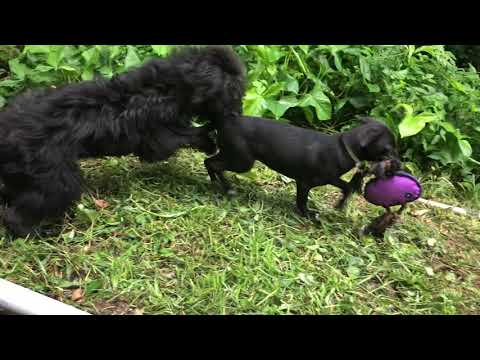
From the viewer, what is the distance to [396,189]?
12.6ft

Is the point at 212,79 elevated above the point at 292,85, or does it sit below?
above

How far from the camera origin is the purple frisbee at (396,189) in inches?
150

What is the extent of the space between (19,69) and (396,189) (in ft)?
12.5

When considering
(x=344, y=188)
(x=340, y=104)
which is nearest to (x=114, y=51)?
(x=340, y=104)

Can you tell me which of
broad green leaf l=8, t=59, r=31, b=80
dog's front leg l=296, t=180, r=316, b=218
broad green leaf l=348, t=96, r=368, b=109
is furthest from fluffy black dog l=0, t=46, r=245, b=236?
broad green leaf l=348, t=96, r=368, b=109

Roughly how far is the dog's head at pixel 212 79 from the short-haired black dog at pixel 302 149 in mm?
154

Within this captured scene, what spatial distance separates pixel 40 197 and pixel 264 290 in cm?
172

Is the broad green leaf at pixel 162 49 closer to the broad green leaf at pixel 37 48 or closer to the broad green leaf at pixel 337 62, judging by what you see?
the broad green leaf at pixel 37 48

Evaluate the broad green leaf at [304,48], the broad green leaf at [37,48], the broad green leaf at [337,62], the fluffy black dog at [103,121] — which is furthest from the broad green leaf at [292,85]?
the broad green leaf at [37,48]

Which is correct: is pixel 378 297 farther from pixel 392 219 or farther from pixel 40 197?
pixel 40 197

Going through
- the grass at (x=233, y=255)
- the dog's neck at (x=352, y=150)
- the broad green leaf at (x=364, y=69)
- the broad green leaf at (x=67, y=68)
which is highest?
the broad green leaf at (x=364, y=69)

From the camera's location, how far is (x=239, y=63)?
421cm

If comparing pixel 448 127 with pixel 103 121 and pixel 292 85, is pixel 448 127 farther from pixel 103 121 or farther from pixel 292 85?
pixel 103 121

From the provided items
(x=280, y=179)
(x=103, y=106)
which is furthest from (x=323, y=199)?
(x=103, y=106)
